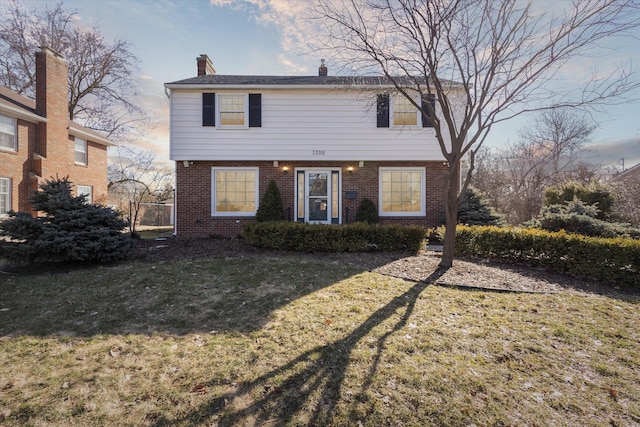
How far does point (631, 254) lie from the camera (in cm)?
571

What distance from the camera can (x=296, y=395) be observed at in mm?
2514

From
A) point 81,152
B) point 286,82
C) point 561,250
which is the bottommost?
point 561,250

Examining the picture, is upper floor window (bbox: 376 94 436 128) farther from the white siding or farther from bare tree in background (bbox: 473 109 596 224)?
bare tree in background (bbox: 473 109 596 224)

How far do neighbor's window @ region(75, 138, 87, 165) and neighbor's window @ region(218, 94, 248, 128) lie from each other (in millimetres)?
11087

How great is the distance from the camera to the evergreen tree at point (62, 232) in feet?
20.1

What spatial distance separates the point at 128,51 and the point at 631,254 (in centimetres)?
2702

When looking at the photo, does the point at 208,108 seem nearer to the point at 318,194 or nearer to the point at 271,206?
the point at 271,206

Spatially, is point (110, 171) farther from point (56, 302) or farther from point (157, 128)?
point (56, 302)

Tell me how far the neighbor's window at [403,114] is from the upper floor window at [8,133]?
15896mm

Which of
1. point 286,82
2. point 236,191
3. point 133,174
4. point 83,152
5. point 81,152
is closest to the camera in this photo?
point 286,82

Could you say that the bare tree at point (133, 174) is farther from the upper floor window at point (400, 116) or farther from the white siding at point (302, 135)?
the upper floor window at point (400, 116)

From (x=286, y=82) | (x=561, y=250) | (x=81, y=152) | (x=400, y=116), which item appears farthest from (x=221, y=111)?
(x=81, y=152)

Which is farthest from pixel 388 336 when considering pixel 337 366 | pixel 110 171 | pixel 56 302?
pixel 110 171

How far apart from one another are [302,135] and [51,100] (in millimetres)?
12717
